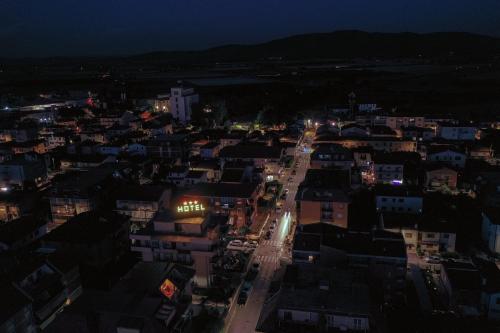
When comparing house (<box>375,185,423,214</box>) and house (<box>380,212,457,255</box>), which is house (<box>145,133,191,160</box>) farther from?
house (<box>380,212,457,255</box>)

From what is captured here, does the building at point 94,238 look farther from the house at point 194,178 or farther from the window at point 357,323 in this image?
the window at point 357,323

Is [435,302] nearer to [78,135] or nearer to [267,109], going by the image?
[78,135]

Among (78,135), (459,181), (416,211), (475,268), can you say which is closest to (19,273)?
(475,268)

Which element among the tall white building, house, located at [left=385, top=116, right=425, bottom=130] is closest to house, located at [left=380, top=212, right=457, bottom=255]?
house, located at [left=385, top=116, right=425, bottom=130]

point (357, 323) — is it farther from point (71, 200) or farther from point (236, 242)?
point (71, 200)

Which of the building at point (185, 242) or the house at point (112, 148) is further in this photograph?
the house at point (112, 148)

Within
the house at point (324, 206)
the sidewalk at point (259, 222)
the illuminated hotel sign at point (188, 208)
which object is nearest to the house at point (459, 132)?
the house at point (324, 206)
